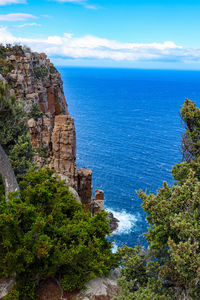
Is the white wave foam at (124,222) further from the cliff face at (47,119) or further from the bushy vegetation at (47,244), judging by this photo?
the bushy vegetation at (47,244)

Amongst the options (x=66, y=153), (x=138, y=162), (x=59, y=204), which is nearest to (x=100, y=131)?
(x=138, y=162)

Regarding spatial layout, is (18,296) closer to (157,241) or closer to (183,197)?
(157,241)

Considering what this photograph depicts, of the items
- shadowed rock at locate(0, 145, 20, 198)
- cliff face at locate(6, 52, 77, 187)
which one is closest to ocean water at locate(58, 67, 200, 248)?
cliff face at locate(6, 52, 77, 187)

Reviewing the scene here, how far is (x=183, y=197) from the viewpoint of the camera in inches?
618

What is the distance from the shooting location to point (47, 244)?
11.7m

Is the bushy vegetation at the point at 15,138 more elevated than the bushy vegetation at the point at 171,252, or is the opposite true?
the bushy vegetation at the point at 15,138

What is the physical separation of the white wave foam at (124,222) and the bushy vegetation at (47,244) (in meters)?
37.4

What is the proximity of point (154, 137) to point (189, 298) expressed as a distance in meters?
92.9

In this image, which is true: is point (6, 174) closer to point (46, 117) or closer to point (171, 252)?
→ point (171, 252)

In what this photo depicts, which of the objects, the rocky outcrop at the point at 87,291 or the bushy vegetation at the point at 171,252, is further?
the rocky outcrop at the point at 87,291

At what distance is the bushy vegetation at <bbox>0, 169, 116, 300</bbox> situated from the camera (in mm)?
11969

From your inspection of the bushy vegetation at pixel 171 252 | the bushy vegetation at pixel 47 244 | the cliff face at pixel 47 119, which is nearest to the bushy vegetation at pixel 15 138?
the cliff face at pixel 47 119

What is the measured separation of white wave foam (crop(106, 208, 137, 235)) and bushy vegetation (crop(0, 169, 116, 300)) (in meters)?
37.4

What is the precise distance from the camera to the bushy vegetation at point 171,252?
487 inches
